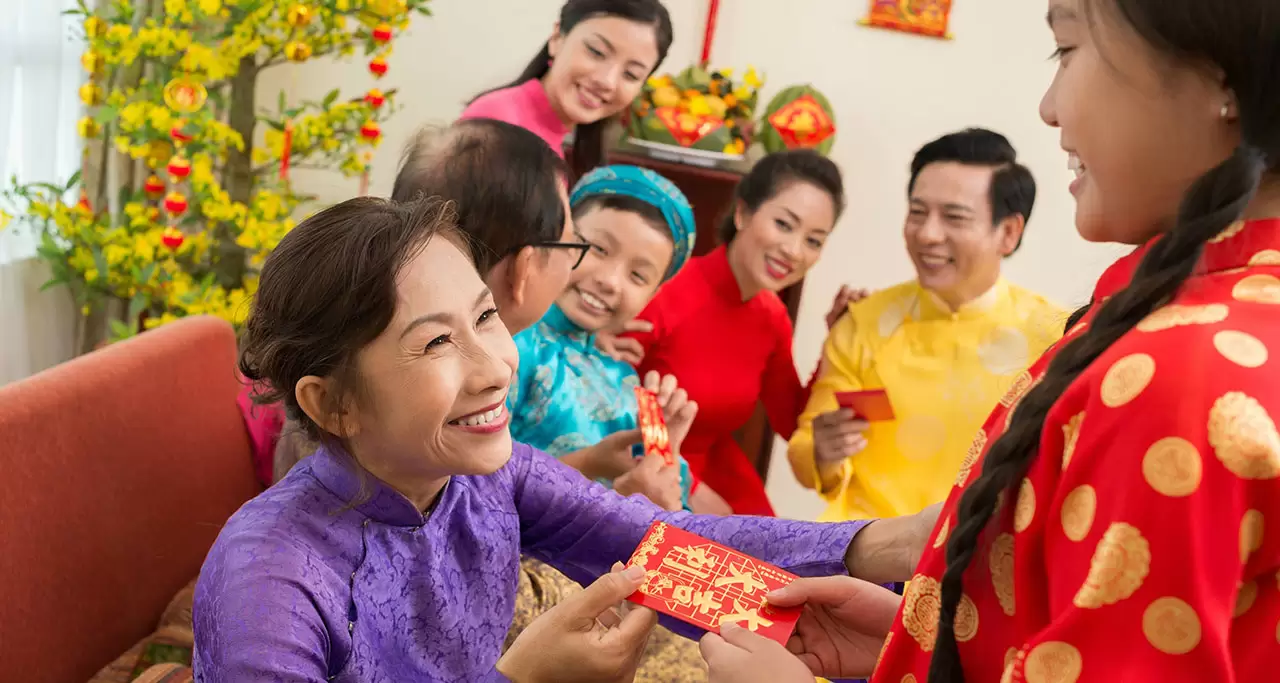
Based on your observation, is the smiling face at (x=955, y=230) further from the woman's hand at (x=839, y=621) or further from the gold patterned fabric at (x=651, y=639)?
the woman's hand at (x=839, y=621)

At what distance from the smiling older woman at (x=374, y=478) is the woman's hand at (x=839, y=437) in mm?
1135

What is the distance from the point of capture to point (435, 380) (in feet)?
3.37

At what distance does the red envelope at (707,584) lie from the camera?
98 cm

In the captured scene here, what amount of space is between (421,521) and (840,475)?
132cm

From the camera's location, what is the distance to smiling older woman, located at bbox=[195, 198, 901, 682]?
37.5 inches

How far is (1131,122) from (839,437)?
160cm

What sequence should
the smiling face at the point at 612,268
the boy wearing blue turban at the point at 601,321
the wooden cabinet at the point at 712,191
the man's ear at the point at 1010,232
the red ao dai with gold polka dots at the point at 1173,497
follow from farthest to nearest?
1. the wooden cabinet at the point at 712,191
2. the man's ear at the point at 1010,232
3. the smiling face at the point at 612,268
4. the boy wearing blue turban at the point at 601,321
5. the red ao dai with gold polka dots at the point at 1173,497

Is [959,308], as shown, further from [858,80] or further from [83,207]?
[83,207]

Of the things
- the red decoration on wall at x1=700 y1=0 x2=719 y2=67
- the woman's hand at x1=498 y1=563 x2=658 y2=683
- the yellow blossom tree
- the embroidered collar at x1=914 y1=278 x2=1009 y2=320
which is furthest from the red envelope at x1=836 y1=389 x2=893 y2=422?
the red decoration on wall at x1=700 y1=0 x2=719 y2=67

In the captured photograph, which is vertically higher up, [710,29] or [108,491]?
[710,29]

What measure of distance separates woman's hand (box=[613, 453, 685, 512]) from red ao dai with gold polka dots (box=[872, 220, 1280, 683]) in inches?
40.6

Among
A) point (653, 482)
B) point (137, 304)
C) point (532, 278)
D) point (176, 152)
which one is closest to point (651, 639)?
point (653, 482)

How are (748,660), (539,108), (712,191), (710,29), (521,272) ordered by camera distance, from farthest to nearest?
(710,29), (712,191), (539,108), (521,272), (748,660)

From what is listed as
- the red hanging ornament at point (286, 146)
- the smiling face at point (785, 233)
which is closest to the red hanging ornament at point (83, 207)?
the red hanging ornament at point (286, 146)
